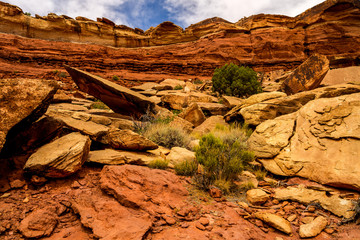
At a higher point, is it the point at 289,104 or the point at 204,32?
the point at 204,32

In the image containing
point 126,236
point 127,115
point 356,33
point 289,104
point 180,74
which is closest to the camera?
point 126,236

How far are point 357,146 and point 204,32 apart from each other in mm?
29525

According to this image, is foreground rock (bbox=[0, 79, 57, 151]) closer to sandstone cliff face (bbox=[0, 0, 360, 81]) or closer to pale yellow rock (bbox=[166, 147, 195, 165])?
pale yellow rock (bbox=[166, 147, 195, 165])

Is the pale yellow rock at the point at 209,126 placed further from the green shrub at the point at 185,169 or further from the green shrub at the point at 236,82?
the green shrub at the point at 236,82

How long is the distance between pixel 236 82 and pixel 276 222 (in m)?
10.4

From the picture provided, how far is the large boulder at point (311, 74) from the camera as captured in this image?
25.4ft

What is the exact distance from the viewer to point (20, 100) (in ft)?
8.63

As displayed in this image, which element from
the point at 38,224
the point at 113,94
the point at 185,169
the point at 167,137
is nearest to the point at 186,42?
the point at 113,94

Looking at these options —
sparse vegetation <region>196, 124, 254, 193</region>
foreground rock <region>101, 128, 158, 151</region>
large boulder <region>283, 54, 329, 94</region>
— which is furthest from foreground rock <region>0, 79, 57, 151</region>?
large boulder <region>283, 54, 329, 94</region>

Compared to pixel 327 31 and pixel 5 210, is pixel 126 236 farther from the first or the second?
pixel 327 31

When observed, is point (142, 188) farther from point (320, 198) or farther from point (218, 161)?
point (320, 198)

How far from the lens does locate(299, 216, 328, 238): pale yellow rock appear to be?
6.88 ft

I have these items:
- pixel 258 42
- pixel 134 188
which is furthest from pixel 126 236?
pixel 258 42

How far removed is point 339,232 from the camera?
7.01ft
